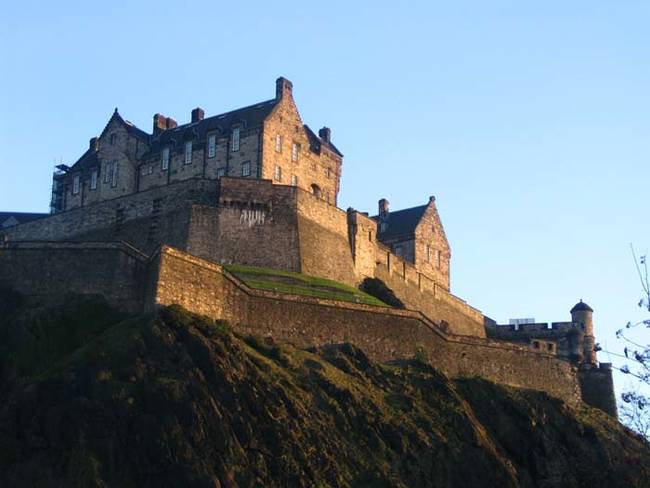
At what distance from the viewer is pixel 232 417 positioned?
1529 inches

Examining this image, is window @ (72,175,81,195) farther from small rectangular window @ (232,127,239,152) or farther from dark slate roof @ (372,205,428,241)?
dark slate roof @ (372,205,428,241)

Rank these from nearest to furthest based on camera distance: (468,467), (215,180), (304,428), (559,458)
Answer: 1. (304,428)
2. (468,467)
3. (559,458)
4. (215,180)

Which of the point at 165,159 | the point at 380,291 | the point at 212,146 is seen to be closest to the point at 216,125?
the point at 212,146

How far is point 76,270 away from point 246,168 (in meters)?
20.0

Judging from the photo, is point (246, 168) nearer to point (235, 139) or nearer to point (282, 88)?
point (235, 139)

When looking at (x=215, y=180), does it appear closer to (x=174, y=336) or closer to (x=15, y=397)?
(x=174, y=336)

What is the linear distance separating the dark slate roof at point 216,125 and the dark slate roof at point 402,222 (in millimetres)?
15223

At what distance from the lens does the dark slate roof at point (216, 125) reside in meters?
65.4

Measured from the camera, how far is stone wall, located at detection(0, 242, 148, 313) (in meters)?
44.8

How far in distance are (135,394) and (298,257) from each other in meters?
20.9

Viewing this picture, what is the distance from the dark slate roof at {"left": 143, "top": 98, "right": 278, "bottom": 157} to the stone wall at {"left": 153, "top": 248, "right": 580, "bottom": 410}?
18430 millimetres

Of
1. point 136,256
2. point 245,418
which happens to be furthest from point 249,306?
point 245,418

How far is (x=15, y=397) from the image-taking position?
3744 cm

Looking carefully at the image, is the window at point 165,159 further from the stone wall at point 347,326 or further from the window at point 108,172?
the stone wall at point 347,326
